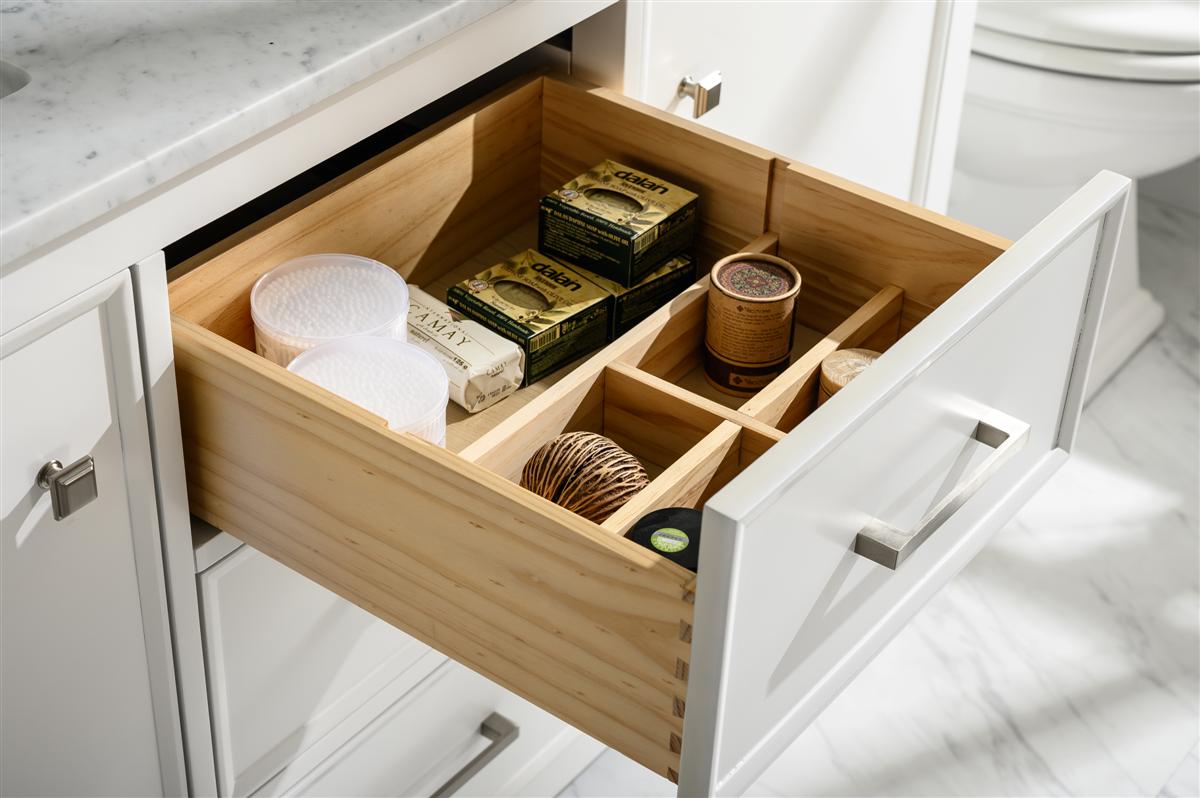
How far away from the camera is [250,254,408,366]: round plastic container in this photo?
0.84 meters

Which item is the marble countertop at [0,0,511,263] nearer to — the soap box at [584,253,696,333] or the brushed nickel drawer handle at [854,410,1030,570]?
the soap box at [584,253,696,333]

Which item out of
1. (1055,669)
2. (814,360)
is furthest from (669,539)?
(1055,669)

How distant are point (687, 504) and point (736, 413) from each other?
63mm

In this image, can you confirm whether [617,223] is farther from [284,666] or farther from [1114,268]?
[1114,268]

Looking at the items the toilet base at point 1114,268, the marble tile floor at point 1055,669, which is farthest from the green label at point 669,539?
the toilet base at point 1114,268

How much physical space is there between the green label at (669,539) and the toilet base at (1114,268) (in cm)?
126

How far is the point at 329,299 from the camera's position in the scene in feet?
2.84

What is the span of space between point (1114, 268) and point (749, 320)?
118 centimetres

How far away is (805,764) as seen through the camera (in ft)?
4.56

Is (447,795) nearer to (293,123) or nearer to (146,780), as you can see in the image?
(146,780)

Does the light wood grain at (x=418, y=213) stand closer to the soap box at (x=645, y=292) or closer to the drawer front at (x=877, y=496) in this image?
the soap box at (x=645, y=292)

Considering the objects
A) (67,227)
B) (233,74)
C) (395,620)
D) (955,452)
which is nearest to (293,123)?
(233,74)

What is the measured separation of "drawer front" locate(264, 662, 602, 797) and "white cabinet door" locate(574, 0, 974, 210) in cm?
51

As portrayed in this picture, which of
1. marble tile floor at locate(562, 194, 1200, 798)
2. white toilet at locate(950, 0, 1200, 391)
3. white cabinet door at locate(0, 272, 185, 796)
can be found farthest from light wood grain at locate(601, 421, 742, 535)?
white toilet at locate(950, 0, 1200, 391)
